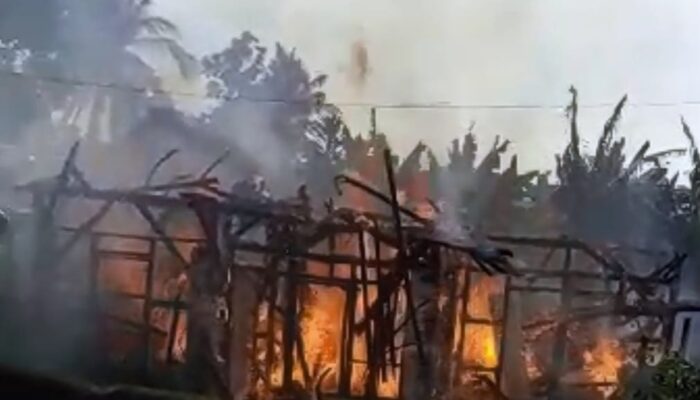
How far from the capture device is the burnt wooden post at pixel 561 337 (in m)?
11.7

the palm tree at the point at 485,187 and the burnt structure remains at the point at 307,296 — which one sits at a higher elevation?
the palm tree at the point at 485,187

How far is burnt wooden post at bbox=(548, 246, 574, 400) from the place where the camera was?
38.3 feet

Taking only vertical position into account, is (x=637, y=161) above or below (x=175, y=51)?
below

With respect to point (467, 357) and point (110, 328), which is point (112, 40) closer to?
point (110, 328)

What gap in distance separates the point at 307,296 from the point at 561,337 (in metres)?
2.80

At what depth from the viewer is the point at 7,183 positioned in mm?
14227

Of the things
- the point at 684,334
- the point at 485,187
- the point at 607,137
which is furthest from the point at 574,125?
the point at 684,334

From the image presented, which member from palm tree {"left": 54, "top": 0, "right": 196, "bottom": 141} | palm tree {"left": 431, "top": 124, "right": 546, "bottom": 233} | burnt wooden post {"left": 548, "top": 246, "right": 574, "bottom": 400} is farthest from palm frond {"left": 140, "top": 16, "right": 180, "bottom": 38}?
burnt wooden post {"left": 548, "top": 246, "right": 574, "bottom": 400}

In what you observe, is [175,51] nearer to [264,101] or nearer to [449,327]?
[264,101]

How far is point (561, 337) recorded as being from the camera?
463 inches

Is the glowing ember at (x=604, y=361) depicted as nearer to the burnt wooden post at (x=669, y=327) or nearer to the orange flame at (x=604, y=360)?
the orange flame at (x=604, y=360)

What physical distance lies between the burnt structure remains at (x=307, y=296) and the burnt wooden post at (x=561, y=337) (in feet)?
0.07

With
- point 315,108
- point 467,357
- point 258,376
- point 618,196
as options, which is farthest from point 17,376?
point 315,108

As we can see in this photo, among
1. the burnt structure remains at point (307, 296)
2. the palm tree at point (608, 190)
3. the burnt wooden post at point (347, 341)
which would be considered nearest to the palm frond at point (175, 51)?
the palm tree at point (608, 190)
